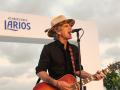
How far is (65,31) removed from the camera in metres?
3.72

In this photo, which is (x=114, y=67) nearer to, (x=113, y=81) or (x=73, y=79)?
(x=73, y=79)

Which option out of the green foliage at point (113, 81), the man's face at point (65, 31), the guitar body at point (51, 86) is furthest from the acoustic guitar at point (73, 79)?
the green foliage at point (113, 81)

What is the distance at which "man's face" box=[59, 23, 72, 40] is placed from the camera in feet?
12.2

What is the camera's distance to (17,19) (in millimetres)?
10164

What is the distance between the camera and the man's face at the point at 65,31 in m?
3.71

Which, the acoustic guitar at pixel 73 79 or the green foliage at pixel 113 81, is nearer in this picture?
the acoustic guitar at pixel 73 79

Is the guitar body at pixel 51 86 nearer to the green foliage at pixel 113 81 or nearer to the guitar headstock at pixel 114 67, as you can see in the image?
the guitar headstock at pixel 114 67

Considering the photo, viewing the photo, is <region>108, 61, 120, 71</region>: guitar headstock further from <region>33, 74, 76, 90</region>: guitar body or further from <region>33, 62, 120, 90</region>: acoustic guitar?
<region>33, 74, 76, 90</region>: guitar body

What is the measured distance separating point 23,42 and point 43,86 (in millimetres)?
6982

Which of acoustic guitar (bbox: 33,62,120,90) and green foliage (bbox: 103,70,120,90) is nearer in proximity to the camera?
acoustic guitar (bbox: 33,62,120,90)

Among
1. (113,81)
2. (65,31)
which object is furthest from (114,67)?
(113,81)

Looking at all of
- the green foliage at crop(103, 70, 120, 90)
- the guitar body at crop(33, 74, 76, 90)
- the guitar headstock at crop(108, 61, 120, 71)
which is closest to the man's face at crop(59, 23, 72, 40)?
the guitar body at crop(33, 74, 76, 90)

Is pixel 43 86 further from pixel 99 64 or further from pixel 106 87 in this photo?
pixel 106 87

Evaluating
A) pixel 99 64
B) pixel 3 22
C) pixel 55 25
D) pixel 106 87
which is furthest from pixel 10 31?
pixel 55 25
